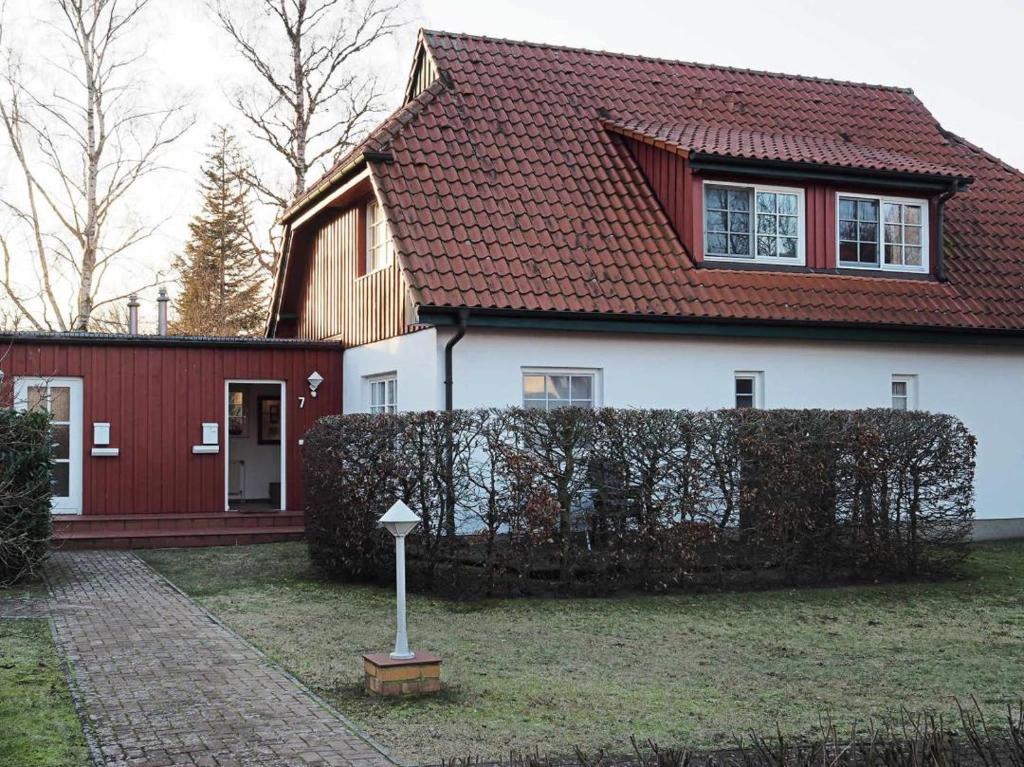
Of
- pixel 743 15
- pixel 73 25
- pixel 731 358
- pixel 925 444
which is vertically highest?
pixel 73 25

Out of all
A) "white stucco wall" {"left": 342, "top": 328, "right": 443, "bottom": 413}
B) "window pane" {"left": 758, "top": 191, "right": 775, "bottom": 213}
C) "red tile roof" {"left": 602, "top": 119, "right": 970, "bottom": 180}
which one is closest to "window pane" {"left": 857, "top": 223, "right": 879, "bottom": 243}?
"red tile roof" {"left": 602, "top": 119, "right": 970, "bottom": 180}

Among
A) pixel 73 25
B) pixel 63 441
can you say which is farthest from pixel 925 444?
pixel 73 25

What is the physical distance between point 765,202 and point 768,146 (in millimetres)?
901

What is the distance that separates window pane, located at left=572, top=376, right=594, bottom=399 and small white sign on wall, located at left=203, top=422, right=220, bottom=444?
6.32 metres

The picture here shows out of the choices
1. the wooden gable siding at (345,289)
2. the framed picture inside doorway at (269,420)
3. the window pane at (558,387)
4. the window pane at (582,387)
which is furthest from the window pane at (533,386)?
the framed picture inside doorway at (269,420)

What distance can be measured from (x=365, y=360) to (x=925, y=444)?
8.50 meters

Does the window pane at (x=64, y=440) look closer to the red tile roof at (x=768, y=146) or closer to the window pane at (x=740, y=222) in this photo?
the red tile roof at (x=768, y=146)

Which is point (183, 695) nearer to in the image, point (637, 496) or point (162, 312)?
point (637, 496)

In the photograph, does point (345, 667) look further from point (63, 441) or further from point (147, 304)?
point (147, 304)

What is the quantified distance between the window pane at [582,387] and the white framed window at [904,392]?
16.2 ft

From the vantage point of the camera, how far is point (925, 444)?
14086mm

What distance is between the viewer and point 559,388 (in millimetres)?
16203

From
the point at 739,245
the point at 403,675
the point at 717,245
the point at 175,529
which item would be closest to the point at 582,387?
the point at 717,245

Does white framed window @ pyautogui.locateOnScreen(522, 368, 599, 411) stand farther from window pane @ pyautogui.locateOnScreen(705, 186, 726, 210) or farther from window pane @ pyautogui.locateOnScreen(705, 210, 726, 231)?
window pane @ pyautogui.locateOnScreen(705, 186, 726, 210)
